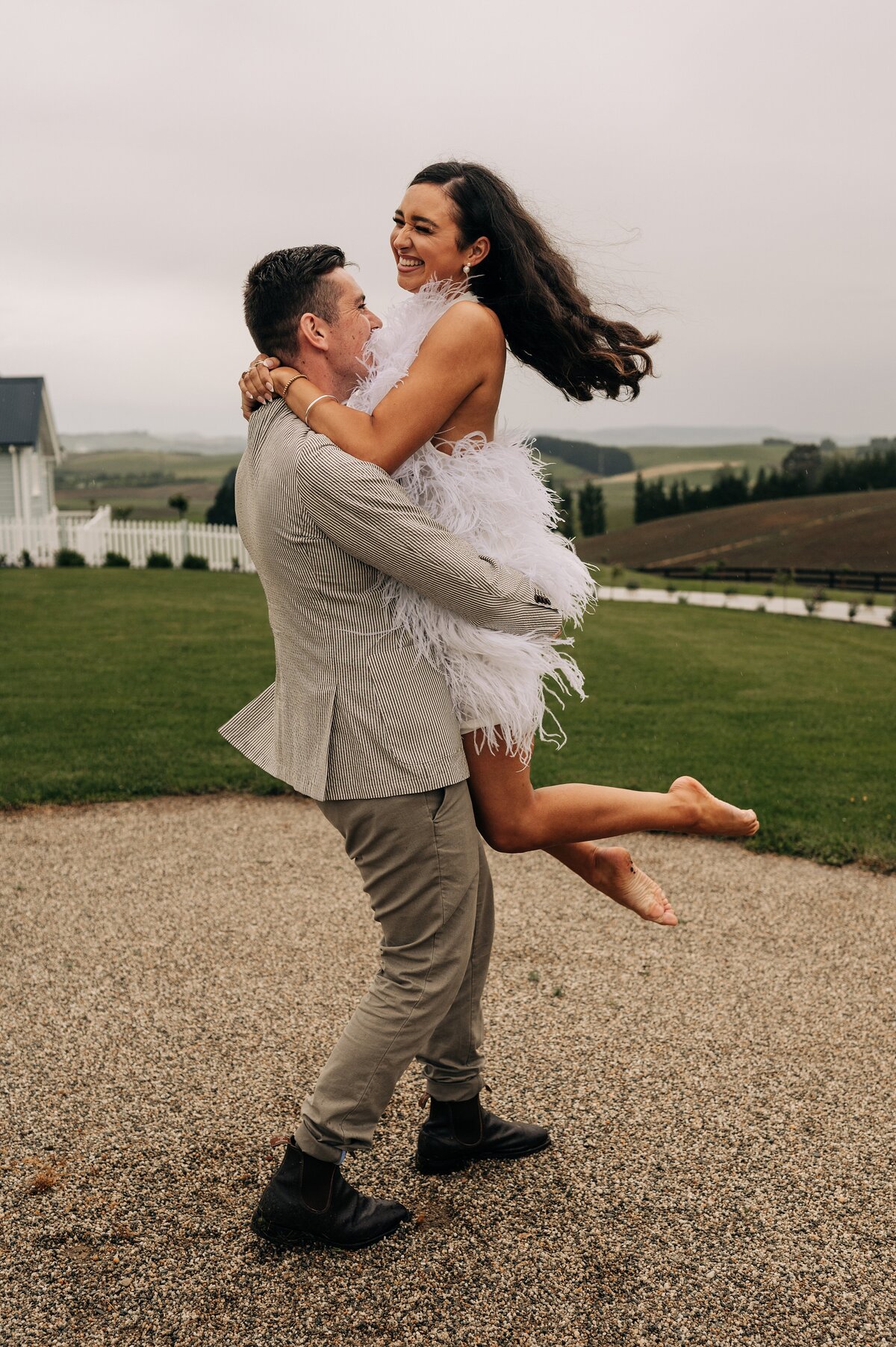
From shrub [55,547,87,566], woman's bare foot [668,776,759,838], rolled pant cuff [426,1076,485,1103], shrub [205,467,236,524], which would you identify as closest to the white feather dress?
woman's bare foot [668,776,759,838]

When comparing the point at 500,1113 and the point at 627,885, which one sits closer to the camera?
Answer: the point at 627,885

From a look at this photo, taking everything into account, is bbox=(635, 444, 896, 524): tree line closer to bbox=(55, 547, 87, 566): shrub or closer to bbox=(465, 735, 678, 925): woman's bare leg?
bbox=(55, 547, 87, 566): shrub

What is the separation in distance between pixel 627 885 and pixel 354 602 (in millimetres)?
1316

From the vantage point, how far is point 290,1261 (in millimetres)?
2707

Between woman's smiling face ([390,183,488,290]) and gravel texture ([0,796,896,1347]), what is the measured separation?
97.8 inches

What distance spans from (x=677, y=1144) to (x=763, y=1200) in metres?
0.33

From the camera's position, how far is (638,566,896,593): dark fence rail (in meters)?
35.5

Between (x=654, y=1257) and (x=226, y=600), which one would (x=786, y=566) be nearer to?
(x=226, y=600)

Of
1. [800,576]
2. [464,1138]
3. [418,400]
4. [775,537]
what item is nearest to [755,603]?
[800,576]

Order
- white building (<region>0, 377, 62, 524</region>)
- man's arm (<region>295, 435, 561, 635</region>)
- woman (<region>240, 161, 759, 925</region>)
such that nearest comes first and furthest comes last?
man's arm (<region>295, 435, 561, 635</region>) → woman (<region>240, 161, 759, 925</region>) → white building (<region>0, 377, 62, 524</region>)

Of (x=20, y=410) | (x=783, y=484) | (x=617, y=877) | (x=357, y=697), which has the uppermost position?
(x=20, y=410)

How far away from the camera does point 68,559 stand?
77.0 feet

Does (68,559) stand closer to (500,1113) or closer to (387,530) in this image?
(500,1113)

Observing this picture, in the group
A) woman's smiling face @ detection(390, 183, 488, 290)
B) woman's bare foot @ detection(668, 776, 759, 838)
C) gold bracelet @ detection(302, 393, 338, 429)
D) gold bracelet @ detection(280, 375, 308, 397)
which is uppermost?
woman's smiling face @ detection(390, 183, 488, 290)
